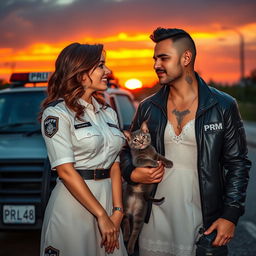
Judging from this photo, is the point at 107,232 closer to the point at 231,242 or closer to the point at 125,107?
the point at 231,242

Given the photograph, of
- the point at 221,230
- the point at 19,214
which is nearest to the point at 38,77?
the point at 19,214

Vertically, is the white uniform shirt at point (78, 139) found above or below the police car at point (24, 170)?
above

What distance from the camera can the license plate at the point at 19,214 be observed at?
5.25 m

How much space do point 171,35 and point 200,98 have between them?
0.50 m

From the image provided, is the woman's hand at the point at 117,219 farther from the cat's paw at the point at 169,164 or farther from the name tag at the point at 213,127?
the name tag at the point at 213,127

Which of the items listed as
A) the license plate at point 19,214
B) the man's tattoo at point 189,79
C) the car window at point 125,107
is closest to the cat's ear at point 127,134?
the man's tattoo at point 189,79

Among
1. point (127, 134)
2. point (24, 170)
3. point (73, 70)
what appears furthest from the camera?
point (24, 170)

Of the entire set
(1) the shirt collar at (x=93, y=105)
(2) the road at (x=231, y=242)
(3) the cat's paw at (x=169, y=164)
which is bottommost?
A: (2) the road at (x=231, y=242)

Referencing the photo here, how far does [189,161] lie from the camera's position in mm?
3209

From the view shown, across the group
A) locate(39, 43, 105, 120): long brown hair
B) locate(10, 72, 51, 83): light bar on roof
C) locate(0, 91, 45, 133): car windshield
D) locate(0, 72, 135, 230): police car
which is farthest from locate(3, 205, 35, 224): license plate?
locate(39, 43, 105, 120): long brown hair

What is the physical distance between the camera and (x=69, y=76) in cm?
307

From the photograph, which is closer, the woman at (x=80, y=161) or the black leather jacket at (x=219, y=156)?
the woman at (x=80, y=161)

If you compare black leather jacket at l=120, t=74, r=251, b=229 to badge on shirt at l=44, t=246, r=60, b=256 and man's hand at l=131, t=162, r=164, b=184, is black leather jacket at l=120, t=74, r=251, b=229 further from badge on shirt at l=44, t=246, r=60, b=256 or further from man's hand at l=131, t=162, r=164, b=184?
badge on shirt at l=44, t=246, r=60, b=256

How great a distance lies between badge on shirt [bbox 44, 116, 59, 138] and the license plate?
8.45 ft
